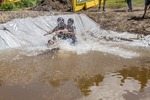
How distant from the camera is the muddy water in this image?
8.66 m

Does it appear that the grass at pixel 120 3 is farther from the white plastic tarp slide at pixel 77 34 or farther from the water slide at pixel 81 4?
the white plastic tarp slide at pixel 77 34

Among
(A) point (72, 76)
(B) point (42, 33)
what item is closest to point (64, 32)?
(B) point (42, 33)

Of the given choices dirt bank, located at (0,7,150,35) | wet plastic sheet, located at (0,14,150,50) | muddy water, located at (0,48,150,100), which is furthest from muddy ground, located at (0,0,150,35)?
muddy water, located at (0,48,150,100)

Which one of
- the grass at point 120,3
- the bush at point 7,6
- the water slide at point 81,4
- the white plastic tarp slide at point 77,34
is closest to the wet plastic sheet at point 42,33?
the white plastic tarp slide at point 77,34

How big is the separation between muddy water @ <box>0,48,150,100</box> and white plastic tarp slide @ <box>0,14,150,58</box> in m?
0.70

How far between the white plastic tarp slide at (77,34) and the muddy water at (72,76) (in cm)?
70

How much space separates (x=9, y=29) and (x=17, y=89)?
5689mm

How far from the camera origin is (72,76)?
10133 millimetres

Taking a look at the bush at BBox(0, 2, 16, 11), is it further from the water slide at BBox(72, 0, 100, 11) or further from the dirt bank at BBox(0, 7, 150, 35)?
the dirt bank at BBox(0, 7, 150, 35)

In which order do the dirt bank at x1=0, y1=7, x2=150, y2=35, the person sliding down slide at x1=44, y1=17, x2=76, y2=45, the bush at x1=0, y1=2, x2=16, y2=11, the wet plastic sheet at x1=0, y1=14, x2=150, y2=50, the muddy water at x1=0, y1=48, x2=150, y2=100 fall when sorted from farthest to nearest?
the bush at x1=0, y1=2, x2=16, y2=11, the dirt bank at x1=0, y1=7, x2=150, y2=35, the wet plastic sheet at x1=0, y1=14, x2=150, y2=50, the person sliding down slide at x1=44, y1=17, x2=76, y2=45, the muddy water at x1=0, y1=48, x2=150, y2=100

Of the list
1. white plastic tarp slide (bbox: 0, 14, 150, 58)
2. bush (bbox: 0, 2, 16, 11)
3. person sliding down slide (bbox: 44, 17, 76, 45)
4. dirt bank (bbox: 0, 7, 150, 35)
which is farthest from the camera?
bush (bbox: 0, 2, 16, 11)

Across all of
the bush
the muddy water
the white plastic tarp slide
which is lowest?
the muddy water

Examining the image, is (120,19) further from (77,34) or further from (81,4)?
(81,4)

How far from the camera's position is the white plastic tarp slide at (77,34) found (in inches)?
531
